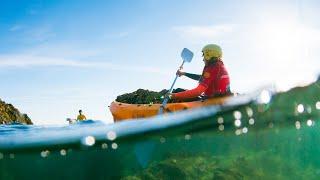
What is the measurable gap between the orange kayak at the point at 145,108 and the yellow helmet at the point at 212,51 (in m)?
1.35

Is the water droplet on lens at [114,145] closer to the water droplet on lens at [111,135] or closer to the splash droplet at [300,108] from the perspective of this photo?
the water droplet on lens at [111,135]

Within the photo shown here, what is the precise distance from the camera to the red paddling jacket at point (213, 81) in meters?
12.3

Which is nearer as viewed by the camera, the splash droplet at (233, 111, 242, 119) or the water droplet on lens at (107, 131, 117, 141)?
the water droplet on lens at (107, 131, 117, 141)

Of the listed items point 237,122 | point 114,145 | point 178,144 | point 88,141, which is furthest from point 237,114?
point 88,141

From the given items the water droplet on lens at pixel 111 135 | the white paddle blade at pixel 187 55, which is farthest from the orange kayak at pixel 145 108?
the white paddle blade at pixel 187 55

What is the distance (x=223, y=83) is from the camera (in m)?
12.3

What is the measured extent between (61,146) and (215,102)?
4.78 meters

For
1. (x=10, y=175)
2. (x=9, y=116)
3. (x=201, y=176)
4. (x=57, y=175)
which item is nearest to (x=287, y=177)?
(x=201, y=176)

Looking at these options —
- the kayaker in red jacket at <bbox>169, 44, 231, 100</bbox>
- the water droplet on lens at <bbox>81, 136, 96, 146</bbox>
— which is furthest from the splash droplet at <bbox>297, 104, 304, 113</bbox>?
the water droplet on lens at <bbox>81, 136, 96, 146</bbox>

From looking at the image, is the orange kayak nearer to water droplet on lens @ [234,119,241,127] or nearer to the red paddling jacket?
the red paddling jacket

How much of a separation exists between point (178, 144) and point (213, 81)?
312 centimetres

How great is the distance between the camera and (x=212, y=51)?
12648 millimetres

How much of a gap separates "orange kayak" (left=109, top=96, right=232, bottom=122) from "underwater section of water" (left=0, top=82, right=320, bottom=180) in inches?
11.9

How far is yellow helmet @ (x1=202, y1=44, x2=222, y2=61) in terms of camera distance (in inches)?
498
